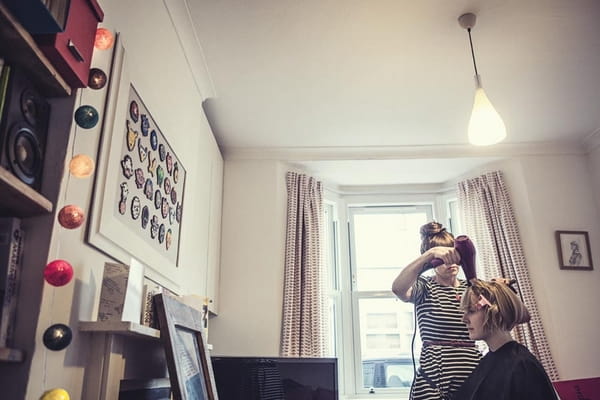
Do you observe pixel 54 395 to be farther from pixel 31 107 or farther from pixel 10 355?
pixel 31 107

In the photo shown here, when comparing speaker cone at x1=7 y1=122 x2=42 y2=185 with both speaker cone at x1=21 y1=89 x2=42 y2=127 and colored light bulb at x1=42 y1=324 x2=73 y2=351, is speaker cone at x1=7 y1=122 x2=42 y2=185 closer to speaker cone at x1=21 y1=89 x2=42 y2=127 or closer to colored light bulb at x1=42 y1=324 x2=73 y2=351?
speaker cone at x1=21 y1=89 x2=42 y2=127

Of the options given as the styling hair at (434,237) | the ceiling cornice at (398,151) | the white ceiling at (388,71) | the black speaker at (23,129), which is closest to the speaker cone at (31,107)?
the black speaker at (23,129)

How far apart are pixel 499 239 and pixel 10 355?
321 cm

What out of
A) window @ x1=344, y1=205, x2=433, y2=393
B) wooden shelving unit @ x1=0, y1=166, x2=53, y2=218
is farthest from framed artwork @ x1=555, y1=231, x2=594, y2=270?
wooden shelving unit @ x1=0, y1=166, x2=53, y2=218

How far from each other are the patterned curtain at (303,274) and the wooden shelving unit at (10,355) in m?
2.36

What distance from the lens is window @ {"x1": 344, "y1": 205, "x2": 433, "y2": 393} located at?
364 centimetres

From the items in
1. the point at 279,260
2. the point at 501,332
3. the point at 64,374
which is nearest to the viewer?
the point at 64,374

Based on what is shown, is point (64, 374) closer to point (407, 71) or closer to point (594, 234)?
point (407, 71)

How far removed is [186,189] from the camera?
92.2 inches

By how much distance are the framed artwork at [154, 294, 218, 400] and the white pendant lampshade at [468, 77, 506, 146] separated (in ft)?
4.66

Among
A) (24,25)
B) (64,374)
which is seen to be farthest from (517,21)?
(64,374)

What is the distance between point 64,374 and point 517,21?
235cm

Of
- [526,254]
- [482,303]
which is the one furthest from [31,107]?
[526,254]

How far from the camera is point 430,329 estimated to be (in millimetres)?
1940
